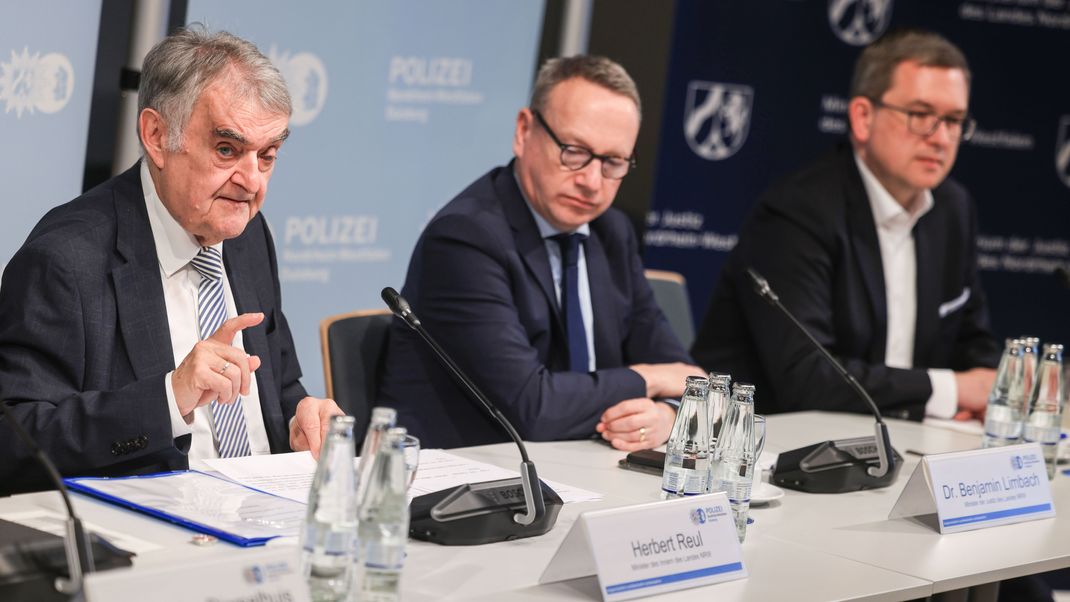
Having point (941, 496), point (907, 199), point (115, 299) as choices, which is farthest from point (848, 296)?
point (115, 299)

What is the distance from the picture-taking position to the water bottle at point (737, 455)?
2178 millimetres

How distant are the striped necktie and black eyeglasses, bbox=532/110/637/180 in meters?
1.01

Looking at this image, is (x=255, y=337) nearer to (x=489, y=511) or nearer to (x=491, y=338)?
(x=491, y=338)

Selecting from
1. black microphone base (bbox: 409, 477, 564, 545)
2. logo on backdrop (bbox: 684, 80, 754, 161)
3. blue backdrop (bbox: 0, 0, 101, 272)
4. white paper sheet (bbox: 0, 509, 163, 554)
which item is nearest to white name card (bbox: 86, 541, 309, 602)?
white paper sheet (bbox: 0, 509, 163, 554)

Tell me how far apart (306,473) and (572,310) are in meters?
1.14

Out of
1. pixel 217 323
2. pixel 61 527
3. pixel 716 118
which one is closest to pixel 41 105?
pixel 217 323

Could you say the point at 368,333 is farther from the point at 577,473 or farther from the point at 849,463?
the point at 849,463

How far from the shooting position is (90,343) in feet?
7.70

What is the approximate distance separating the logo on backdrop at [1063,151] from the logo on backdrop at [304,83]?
396 cm

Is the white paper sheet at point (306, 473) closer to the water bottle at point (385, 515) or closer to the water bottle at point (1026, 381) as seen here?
the water bottle at point (385, 515)

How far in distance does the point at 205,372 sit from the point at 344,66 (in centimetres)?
237

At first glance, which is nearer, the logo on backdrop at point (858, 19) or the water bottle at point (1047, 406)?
the water bottle at point (1047, 406)

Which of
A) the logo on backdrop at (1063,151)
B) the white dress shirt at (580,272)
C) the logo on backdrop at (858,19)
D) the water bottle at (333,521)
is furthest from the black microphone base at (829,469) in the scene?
the logo on backdrop at (1063,151)

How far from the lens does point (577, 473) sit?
2.63 metres
